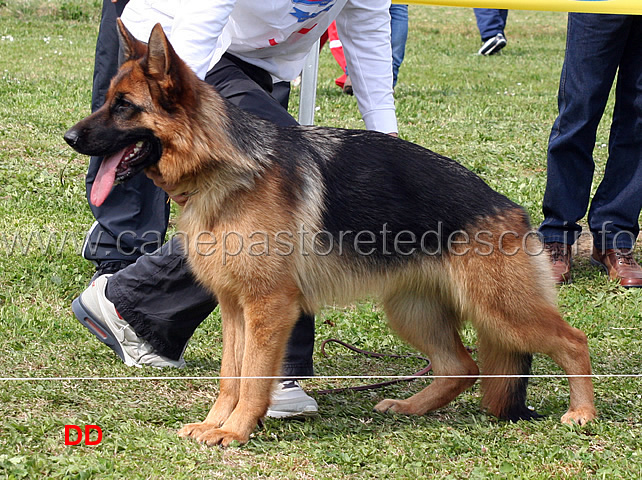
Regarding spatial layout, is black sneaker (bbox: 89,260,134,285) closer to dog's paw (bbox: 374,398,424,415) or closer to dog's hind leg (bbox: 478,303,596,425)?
dog's paw (bbox: 374,398,424,415)

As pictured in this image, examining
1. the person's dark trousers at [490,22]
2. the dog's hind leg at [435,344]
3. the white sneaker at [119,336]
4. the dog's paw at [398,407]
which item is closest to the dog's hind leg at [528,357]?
the dog's hind leg at [435,344]

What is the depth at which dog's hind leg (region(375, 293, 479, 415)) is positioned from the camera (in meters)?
3.54

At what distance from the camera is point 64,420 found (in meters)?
3.07

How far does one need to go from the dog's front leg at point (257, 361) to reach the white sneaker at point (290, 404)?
25 cm

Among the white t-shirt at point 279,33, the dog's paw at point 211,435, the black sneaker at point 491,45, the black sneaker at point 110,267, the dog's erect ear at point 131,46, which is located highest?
the black sneaker at point 491,45

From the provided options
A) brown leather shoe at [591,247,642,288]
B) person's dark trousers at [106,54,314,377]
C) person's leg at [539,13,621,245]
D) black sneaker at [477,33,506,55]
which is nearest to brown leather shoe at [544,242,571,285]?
person's leg at [539,13,621,245]

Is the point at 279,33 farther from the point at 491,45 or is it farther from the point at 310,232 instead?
the point at 491,45

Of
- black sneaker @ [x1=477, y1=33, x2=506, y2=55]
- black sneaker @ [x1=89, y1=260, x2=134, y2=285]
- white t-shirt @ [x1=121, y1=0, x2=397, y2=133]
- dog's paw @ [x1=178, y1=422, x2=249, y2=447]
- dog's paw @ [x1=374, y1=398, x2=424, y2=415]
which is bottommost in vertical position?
dog's paw @ [x1=178, y1=422, x2=249, y2=447]

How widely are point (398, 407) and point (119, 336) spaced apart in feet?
4.62

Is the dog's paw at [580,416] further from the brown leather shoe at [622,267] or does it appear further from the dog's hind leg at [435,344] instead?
the brown leather shoe at [622,267]

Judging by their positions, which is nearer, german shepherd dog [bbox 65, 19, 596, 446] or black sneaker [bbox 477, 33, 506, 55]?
german shepherd dog [bbox 65, 19, 596, 446]

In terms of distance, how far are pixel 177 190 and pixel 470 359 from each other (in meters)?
1.60

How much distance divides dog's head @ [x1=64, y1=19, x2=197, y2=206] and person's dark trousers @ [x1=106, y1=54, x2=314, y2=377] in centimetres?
68

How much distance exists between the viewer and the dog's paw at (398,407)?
3.49 m
